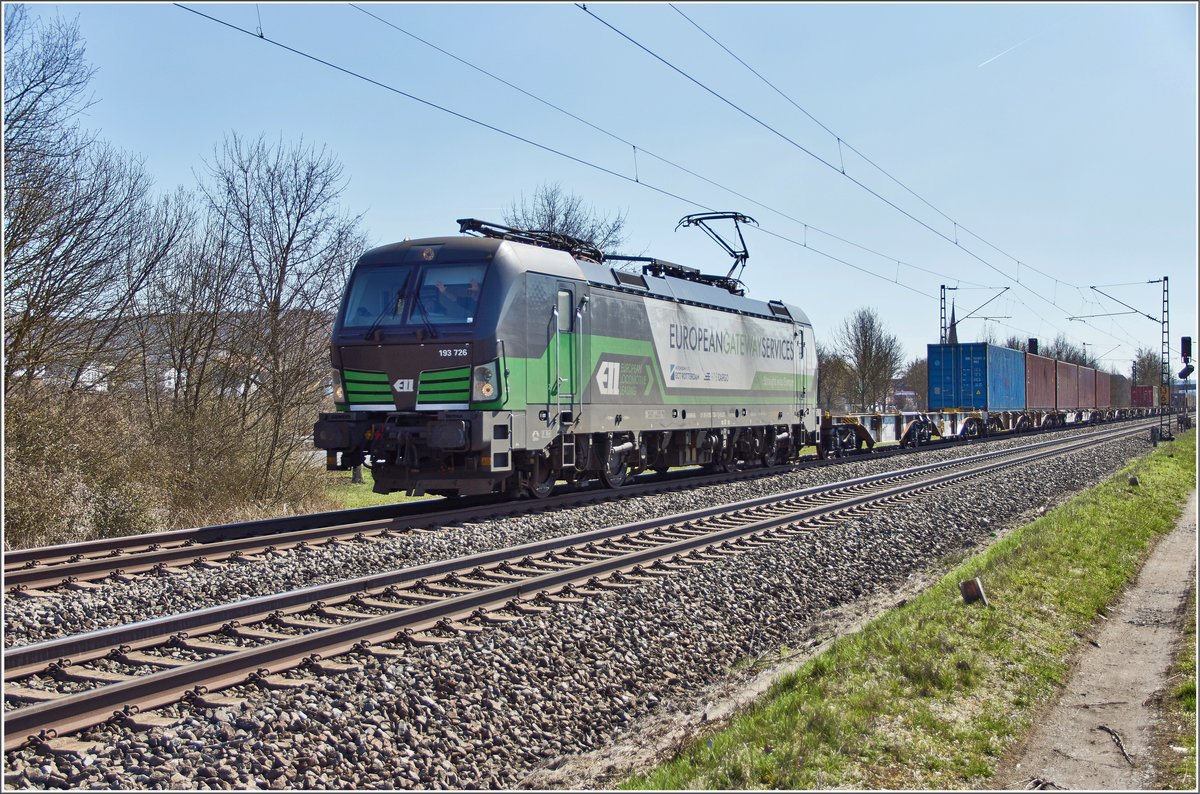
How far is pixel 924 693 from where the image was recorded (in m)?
→ 5.99

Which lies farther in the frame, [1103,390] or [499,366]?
[1103,390]

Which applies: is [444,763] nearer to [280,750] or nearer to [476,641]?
[280,750]

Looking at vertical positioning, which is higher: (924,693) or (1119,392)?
(1119,392)

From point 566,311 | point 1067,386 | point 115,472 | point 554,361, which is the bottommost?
point 115,472

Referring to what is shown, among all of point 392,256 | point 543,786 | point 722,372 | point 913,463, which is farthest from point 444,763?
point 913,463

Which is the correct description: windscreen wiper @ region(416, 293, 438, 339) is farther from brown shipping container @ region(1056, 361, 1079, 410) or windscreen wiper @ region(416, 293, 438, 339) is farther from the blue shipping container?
brown shipping container @ region(1056, 361, 1079, 410)

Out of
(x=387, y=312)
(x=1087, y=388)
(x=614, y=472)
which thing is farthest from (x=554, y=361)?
(x=1087, y=388)

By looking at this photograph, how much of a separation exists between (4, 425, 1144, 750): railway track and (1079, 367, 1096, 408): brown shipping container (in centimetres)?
5685

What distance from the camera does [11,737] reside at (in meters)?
4.51

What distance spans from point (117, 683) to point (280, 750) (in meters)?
1.14

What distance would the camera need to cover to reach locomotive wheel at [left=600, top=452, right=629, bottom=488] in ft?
51.1

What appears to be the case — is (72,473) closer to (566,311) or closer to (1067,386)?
(566,311)

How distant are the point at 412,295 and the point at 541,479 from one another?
342 centimetres

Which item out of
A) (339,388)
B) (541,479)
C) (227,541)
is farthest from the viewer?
(541,479)
